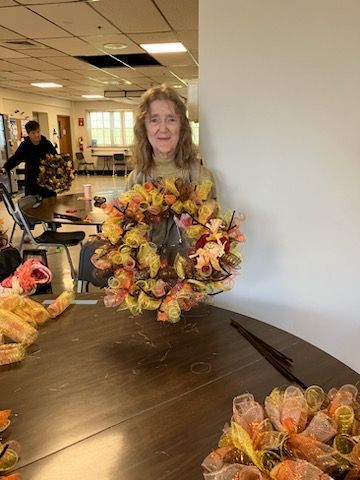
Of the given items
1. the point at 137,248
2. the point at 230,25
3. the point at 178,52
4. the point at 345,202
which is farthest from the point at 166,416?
the point at 178,52

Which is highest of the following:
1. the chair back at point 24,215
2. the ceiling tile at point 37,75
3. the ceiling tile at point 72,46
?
the ceiling tile at point 72,46

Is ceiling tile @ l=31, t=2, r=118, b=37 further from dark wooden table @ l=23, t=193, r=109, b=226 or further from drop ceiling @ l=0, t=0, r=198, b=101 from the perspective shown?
dark wooden table @ l=23, t=193, r=109, b=226

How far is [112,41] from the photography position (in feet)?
20.2

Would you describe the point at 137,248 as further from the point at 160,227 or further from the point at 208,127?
the point at 208,127

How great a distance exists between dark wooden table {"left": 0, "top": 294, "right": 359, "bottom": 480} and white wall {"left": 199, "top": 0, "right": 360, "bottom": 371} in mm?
451

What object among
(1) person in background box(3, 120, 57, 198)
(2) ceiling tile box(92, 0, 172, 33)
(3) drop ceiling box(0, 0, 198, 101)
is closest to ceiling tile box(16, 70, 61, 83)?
Result: (3) drop ceiling box(0, 0, 198, 101)

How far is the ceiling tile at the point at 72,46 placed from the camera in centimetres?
610

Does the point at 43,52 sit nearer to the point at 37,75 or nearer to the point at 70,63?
the point at 70,63

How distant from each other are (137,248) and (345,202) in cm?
85

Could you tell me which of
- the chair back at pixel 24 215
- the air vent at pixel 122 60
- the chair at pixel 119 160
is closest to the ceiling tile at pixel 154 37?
the air vent at pixel 122 60

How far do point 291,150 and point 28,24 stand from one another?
15.7 ft

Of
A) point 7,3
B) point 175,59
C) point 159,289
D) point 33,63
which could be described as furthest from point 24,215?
point 33,63

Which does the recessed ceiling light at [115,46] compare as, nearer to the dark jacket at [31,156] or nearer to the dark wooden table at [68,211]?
the dark jacket at [31,156]

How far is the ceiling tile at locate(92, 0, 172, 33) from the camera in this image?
4.42 metres
